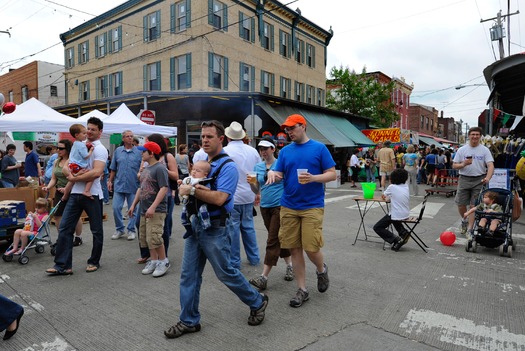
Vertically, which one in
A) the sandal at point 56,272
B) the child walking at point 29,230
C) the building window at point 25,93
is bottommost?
the sandal at point 56,272

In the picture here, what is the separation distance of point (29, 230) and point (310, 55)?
23589mm

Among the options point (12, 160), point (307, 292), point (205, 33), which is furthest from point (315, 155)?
point (205, 33)

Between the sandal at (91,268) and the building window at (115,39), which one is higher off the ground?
the building window at (115,39)

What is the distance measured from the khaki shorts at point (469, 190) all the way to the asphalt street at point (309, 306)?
4.17 ft

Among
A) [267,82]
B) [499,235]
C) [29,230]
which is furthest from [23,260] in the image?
[267,82]

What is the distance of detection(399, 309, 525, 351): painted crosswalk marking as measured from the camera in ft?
10.0

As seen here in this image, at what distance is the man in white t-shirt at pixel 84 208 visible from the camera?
4742 mm

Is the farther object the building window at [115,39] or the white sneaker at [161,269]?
the building window at [115,39]

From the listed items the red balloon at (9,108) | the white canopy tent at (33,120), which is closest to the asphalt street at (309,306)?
the red balloon at (9,108)

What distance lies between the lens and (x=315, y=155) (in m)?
3.78

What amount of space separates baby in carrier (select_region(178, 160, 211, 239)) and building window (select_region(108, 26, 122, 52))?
22019 millimetres

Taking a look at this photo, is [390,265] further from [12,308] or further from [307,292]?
[12,308]

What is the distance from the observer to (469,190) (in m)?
6.84

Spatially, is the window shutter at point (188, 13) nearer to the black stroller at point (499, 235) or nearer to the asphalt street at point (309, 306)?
the asphalt street at point (309, 306)
